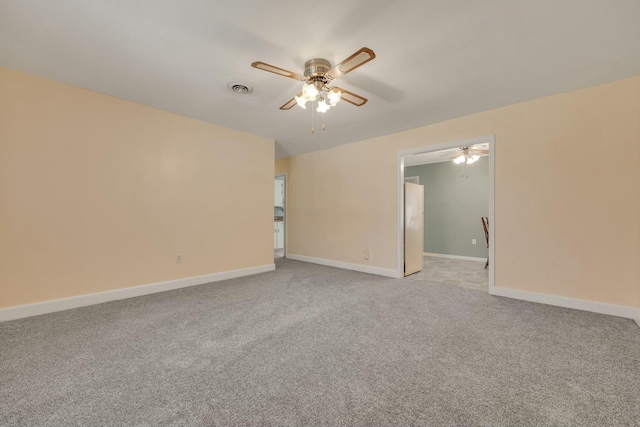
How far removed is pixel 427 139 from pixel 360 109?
127cm

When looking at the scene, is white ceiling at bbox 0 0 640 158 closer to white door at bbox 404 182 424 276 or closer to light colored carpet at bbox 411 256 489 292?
white door at bbox 404 182 424 276

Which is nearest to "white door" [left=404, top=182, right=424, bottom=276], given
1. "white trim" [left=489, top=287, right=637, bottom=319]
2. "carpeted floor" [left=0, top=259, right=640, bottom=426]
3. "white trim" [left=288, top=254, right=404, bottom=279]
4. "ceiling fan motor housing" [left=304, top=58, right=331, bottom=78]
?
"white trim" [left=288, top=254, right=404, bottom=279]

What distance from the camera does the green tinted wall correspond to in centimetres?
580

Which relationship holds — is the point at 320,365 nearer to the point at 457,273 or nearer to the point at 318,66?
the point at 318,66

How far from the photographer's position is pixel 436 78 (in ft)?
8.36

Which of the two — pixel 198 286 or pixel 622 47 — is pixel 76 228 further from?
pixel 622 47

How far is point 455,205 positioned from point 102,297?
673 cm

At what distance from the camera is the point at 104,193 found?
299cm

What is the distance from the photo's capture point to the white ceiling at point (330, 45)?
5.57ft

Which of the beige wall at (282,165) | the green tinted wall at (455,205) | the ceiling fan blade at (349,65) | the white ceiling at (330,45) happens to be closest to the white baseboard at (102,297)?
the white ceiling at (330,45)

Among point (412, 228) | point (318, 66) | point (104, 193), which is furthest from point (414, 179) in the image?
point (104, 193)

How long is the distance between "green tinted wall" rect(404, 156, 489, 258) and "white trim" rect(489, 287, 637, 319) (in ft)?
9.47

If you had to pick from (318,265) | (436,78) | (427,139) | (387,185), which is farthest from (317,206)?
(436,78)

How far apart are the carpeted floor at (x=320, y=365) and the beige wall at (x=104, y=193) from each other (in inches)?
19.8
